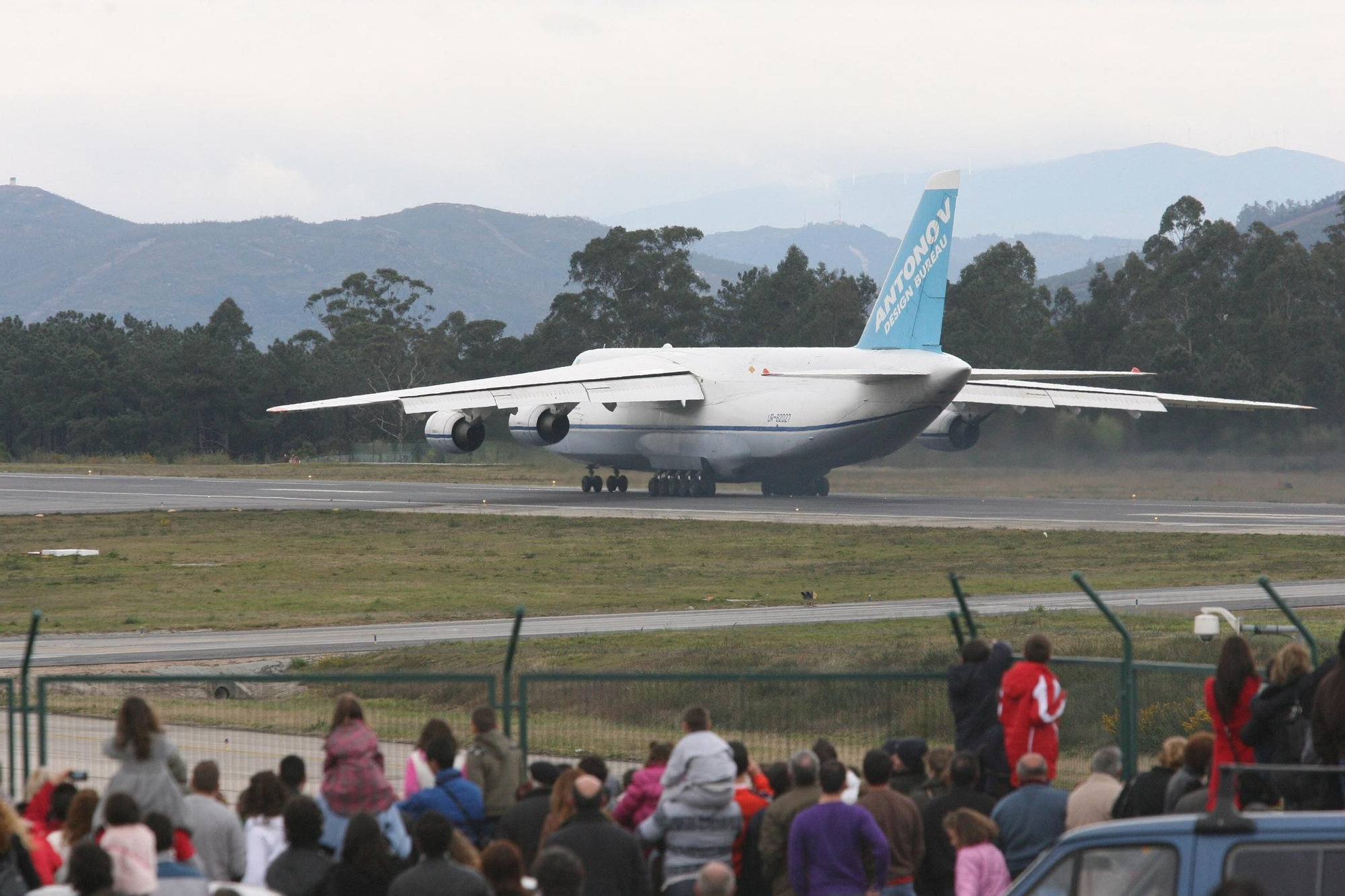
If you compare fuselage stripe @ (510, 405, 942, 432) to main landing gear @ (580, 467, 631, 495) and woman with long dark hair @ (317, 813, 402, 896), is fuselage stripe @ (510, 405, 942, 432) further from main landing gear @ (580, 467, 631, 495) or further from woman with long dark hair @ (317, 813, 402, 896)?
woman with long dark hair @ (317, 813, 402, 896)

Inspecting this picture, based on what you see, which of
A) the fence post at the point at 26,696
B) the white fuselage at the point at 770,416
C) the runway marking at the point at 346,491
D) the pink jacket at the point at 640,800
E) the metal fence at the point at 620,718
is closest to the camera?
the pink jacket at the point at 640,800

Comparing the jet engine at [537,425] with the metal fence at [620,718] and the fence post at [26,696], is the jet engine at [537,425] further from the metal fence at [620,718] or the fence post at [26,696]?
the fence post at [26,696]

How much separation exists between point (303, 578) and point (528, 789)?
23311 millimetres

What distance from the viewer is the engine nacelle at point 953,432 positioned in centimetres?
5106

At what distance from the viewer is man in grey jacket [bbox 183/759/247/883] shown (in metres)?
7.88

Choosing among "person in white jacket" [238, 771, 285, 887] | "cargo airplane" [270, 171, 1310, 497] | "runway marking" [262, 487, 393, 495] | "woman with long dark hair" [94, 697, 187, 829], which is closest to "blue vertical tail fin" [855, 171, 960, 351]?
"cargo airplane" [270, 171, 1310, 497]

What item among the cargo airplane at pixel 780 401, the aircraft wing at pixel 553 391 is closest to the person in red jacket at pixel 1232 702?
the cargo airplane at pixel 780 401

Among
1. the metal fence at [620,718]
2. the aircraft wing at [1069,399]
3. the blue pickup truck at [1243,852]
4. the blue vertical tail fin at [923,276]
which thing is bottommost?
the metal fence at [620,718]

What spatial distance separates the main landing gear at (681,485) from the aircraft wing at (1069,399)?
8.42 m

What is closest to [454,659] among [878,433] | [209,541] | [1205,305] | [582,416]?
[209,541]

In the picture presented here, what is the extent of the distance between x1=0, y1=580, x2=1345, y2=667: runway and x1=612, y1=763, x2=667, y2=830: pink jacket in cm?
1315

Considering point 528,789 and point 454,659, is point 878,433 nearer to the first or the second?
point 454,659

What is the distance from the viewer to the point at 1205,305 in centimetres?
7881

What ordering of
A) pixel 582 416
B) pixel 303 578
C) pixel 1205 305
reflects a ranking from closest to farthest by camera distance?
pixel 303 578, pixel 582 416, pixel 1205 305
